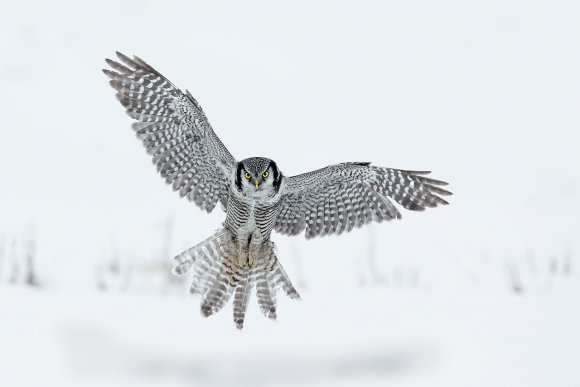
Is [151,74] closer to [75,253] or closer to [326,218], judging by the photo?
[326,218]

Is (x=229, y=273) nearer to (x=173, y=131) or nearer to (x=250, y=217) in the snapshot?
(x=250, y=217)

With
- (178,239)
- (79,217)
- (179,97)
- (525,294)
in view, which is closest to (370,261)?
(525,294)

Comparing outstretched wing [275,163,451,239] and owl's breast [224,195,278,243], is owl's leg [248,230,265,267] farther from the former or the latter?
outstretched wing [275,163,451,239]

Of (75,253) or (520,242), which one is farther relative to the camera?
(520,242)

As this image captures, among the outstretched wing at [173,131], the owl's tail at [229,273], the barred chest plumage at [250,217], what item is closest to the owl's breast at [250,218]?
the barred chest plumage at [250,217]

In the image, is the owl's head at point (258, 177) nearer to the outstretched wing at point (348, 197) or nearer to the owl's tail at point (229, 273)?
the outstretched wing at point (348, 197)

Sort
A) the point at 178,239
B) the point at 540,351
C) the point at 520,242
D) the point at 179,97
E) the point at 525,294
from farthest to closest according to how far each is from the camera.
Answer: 1. the point at 520,242
2. the point at 178,239
3. the point at 525,294
4. the point at 540,351
5. the point at 179,97

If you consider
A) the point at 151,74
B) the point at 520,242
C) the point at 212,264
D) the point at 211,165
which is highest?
the point at 520,242
